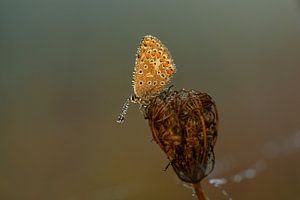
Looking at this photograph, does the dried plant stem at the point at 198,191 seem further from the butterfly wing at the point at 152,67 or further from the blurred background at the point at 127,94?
the blurred background at the point at 127,94

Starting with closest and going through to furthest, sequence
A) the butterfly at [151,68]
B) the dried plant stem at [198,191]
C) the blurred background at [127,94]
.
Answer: the dried plant stem at [198,191] < the butterfly at [151,68] < the blurred background at [127,94]

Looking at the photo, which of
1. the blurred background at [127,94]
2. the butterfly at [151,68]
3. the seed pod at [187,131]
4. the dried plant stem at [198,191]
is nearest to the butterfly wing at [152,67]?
the butterfly at [151,68]

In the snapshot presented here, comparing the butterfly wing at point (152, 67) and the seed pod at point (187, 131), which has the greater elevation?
the butterfly wing at point (152, 67)

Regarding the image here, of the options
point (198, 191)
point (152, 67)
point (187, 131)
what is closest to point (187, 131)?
point (187, 131)

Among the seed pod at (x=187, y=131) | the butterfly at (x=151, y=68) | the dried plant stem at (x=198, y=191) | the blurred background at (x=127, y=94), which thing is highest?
the blurred background at (x=127, y=94)

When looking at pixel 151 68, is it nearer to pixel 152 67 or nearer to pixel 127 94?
pixel 152 67

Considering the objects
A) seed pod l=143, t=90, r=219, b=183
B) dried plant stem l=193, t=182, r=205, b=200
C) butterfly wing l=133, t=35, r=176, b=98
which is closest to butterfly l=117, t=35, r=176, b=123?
butterfly wing l=133, t=35, r=176, b=98

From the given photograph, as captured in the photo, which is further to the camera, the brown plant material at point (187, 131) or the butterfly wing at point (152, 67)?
the butterfly wing at point (152, 67)
